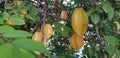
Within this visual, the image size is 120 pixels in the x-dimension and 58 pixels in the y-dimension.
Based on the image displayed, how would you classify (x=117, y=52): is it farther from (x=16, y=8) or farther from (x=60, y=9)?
(x=60, y=9)

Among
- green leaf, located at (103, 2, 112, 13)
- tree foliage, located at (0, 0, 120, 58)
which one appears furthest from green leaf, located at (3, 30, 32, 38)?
green leaf, located at (103, 2, 112, 13)

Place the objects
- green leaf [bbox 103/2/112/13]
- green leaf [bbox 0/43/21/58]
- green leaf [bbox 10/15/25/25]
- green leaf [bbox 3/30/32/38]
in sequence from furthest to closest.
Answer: green leaf [bbox 10/15/25/25]
green leaf [bbox 103/2/112/13]
green leaf [bbox 3/30/32/38]
green leaf [bbox 0/43/21/58]

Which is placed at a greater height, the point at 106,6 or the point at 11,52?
the point at 11,52

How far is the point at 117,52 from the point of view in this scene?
4.83 feet

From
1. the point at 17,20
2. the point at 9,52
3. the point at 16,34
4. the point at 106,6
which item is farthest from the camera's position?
the point at 17,20

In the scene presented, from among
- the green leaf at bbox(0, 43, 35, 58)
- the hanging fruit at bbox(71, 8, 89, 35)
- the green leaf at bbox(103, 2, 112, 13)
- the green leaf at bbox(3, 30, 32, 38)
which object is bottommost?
the hanging fruit at bbox(71, 8, 89, 35)

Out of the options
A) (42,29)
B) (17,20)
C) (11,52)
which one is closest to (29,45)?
(11,52)

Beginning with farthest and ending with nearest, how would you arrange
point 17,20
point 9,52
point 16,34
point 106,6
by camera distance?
point 17,20 → point 106,6 → point 16,34 → point 9,52

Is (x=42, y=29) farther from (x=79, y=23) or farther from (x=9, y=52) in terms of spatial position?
(x=9, y=52)

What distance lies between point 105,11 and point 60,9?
0.81m

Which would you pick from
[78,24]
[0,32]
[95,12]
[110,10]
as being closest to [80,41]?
[78,24]

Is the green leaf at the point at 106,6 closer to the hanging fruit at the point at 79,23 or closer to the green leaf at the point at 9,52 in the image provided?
the hanging fruit at the point at 79,23

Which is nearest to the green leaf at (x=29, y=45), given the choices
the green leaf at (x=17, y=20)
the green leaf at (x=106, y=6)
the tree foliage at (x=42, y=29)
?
the tree foliage at (x=42, y=29)

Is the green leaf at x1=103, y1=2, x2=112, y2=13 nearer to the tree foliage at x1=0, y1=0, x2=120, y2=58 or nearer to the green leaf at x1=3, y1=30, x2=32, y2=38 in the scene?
the tree foliage at x1=0, y1=0, x2=120, y2=58
